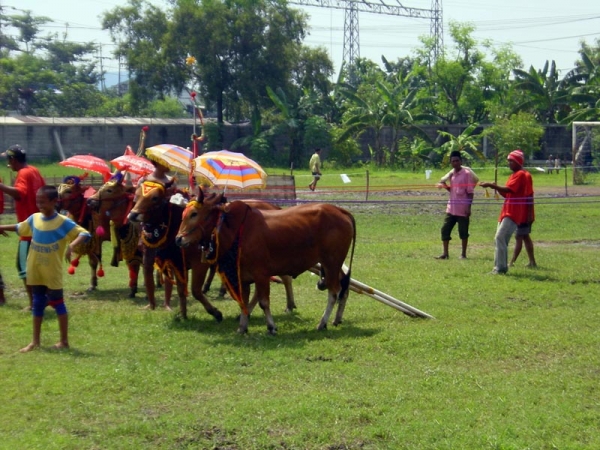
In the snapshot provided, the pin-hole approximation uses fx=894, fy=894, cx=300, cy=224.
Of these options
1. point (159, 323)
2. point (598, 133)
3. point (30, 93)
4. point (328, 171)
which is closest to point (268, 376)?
point (159, 323)

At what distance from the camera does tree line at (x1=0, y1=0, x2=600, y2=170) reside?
46969 millimetres

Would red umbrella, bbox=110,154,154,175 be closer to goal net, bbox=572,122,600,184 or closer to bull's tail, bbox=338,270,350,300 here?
bull's tail, bbox=338,270,350,300

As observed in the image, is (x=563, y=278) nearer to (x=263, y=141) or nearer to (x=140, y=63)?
(x=263, y=141)

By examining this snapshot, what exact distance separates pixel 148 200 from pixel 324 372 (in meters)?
3.70

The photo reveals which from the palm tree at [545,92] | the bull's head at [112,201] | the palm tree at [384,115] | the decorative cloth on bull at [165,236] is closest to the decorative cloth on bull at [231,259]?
the decorative cloth on bull at [165,236]

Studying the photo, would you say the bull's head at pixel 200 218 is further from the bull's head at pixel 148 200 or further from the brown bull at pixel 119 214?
the brown bull at pixel 119 214

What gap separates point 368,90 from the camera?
1992 inches

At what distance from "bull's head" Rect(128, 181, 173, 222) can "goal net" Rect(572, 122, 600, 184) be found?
26311 mm

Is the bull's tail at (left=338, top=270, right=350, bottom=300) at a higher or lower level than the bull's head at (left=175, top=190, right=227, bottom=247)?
lower

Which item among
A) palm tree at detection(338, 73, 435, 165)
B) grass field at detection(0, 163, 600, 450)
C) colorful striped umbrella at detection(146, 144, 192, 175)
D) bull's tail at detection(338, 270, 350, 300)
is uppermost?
palm tree at detection(338, 73, 435, 165)

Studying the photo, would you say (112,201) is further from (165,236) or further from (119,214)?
(165,236)

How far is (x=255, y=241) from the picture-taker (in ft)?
33.1

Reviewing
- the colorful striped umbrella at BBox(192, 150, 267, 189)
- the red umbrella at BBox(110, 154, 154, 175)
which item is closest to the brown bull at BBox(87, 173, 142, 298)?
the red umbrella at BBox(110, 154, 154, 175)

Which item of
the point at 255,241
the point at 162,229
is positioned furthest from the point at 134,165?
the point at 255,241
